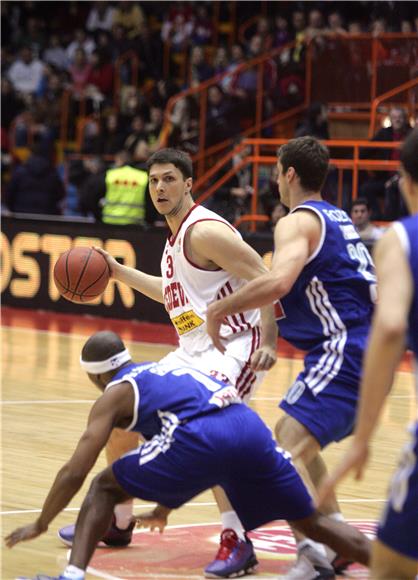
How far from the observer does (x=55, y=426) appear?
957 cm

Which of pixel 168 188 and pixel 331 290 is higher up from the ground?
pixel 168 188

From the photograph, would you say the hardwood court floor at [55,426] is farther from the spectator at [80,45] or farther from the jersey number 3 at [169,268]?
the spectator at [80,45]

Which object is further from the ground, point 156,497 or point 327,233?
point 327,233

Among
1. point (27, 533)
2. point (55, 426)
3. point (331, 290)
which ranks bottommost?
point (55, 426)

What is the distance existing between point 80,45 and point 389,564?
19.6 metres

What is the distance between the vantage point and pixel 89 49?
2280cm

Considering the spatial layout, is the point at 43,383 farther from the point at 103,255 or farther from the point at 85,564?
the point at 85,564

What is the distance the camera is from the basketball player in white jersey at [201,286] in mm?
6254

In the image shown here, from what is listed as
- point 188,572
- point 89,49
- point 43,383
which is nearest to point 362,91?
point 89,49

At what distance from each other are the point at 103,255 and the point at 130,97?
1374cm

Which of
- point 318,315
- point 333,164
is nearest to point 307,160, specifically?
point 318,315

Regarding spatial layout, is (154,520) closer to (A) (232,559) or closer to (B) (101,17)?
(A) (232,559)

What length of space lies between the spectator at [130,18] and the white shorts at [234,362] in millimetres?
16560

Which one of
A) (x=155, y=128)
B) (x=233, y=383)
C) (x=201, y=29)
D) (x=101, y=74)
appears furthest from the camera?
(x=101, y=74)
